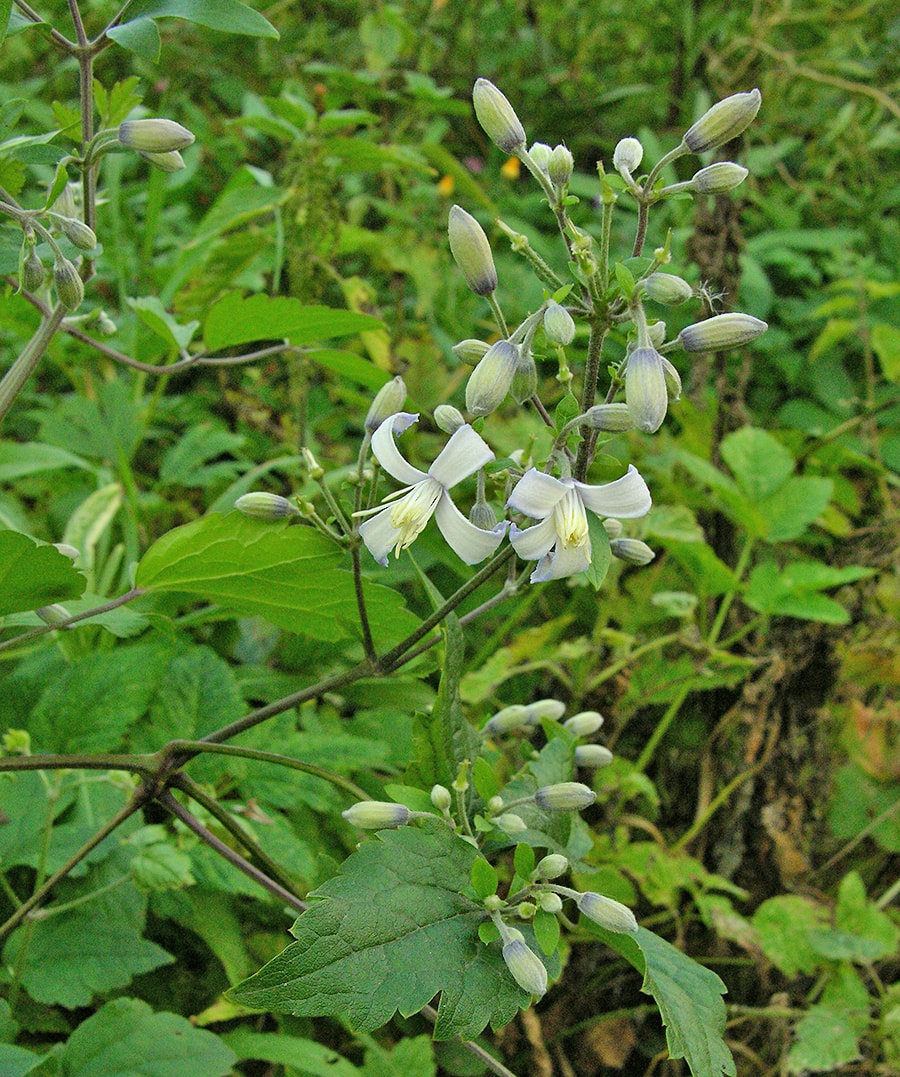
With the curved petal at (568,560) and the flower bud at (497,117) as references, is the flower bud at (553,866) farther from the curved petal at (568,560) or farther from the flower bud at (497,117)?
the flower bud at (497,117)

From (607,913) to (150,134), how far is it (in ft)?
2.73

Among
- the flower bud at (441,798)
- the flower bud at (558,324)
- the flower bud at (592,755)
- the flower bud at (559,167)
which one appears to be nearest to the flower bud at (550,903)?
the flower bud at (441,798)

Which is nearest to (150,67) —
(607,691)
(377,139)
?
(377,139)

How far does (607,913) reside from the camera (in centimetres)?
83

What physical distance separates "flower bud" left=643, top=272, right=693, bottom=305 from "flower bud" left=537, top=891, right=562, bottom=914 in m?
0.51

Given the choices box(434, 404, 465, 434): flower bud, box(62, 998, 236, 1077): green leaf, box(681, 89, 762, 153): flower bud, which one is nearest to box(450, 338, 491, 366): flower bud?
box(434, 404, 465, 434): flower bud

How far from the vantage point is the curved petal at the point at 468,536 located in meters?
0.81

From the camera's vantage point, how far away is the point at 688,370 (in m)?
2.42

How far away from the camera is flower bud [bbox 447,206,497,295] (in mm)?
827

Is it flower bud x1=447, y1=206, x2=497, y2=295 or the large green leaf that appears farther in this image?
the large green leaf

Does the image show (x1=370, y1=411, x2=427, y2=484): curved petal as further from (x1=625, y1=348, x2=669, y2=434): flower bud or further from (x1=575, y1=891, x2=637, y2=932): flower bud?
(x1=575, y1=891, x2=637, y2=932): flower bud

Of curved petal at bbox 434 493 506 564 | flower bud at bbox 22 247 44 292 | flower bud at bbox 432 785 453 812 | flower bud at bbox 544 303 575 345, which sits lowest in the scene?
flower bud at bbox 432 785 453 812

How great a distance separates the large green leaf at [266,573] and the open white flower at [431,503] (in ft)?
0.31

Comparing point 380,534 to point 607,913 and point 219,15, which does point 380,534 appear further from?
point 219,15
